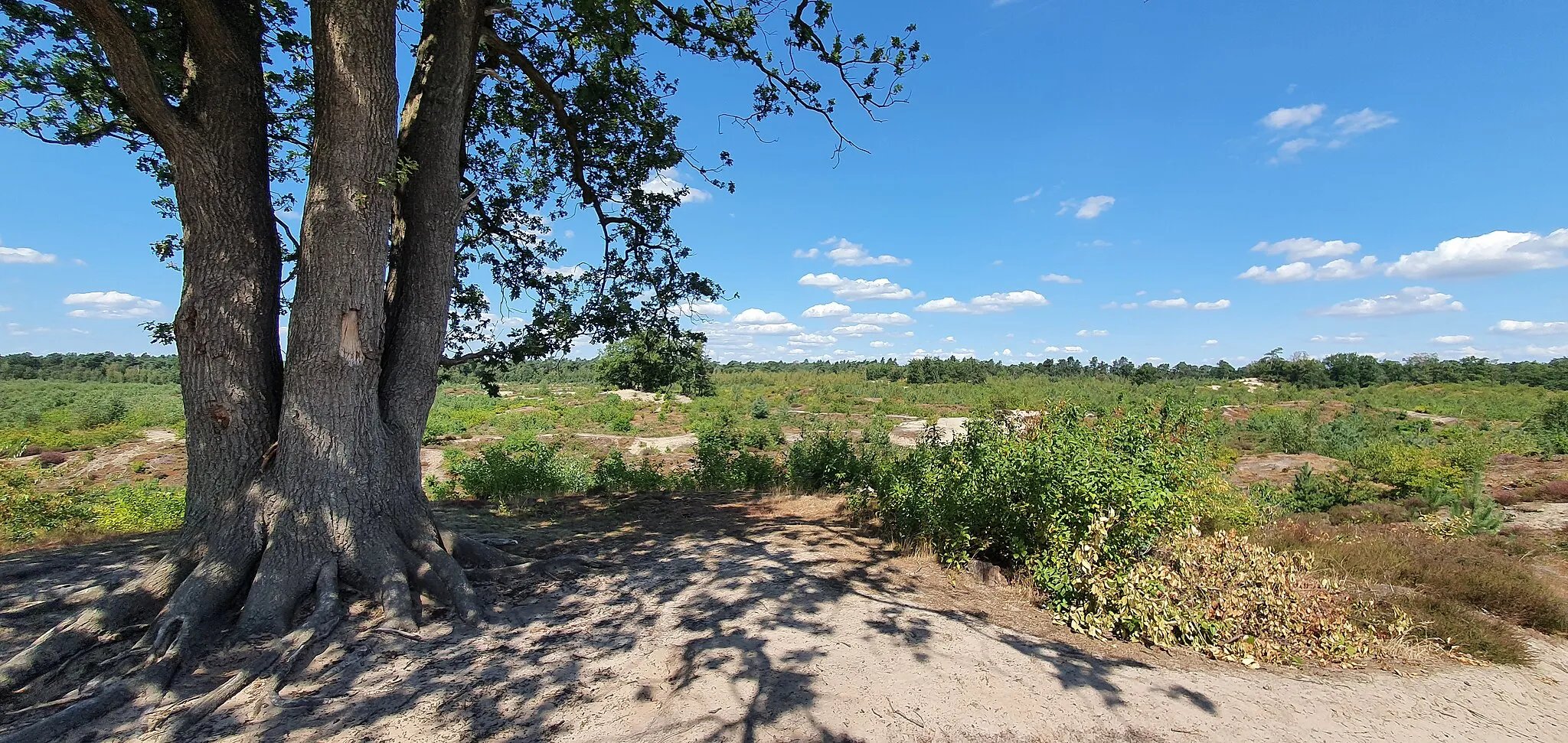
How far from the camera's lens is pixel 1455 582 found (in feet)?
16.7

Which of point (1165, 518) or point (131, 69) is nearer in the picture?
point (131, 69)

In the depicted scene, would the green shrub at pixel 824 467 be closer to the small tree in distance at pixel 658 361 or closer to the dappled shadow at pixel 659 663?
the small tree in distance at pixel 658 361

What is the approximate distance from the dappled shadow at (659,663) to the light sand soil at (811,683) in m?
0.01

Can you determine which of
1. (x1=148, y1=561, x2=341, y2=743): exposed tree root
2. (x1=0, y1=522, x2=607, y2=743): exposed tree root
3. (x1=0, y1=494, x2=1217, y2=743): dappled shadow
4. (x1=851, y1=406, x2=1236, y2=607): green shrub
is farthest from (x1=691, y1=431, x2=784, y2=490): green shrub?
(x1=148, y1=561, x2=341, y2=743): exposed tree root

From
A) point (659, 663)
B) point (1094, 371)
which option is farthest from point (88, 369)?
point (1094, 371)

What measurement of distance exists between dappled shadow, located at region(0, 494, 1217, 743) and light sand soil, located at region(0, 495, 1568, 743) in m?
0.01

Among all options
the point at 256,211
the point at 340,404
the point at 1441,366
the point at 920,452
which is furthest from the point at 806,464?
the point at 1441,366

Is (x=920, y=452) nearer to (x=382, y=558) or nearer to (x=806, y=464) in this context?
(x=806, y=464)

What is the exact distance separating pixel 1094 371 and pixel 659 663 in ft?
291

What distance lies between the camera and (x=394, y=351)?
15.1 feet

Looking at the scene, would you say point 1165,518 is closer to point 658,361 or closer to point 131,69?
point 658,361

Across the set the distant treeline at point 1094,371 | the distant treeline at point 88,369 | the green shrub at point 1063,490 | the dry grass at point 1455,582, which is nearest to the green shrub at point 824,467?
the green shrub at point 1063,490

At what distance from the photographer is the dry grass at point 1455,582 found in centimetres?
430

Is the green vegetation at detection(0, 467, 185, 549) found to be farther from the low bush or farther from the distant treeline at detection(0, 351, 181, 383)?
the distant treeline at detection(0, 351, 181, 383)
